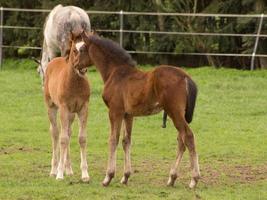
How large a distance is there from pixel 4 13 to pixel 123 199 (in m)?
19.6

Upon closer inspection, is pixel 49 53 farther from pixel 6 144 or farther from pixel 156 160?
pixel 156 160

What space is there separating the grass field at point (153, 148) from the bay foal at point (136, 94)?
40 centimetres

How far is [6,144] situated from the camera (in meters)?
12.9

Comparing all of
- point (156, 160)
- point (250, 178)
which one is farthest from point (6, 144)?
point (250, 178)

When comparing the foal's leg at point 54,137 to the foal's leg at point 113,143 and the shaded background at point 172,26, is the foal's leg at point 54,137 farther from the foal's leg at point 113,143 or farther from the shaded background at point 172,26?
the shaded background at point 172,26

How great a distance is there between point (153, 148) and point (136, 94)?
140 inches

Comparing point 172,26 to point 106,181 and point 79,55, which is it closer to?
point 79,55

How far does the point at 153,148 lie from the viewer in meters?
12.8

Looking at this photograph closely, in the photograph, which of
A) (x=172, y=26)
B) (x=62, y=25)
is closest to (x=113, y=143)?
(x=62, y=25)

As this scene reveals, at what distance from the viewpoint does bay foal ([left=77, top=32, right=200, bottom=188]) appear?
910 cm

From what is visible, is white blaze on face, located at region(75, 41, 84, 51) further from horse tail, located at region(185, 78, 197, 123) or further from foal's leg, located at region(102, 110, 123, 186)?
horse tail, located at region(185, 78, 197, 123)

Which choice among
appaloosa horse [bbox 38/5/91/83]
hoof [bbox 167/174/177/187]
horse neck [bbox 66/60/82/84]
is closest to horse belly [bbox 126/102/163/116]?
hoof [bbox 167/174/177/187]

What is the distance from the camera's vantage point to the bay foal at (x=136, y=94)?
9.10 meters

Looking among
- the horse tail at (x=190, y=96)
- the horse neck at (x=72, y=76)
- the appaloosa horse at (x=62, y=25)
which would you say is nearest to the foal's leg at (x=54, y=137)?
the horse neck at (x=72, y=76)
